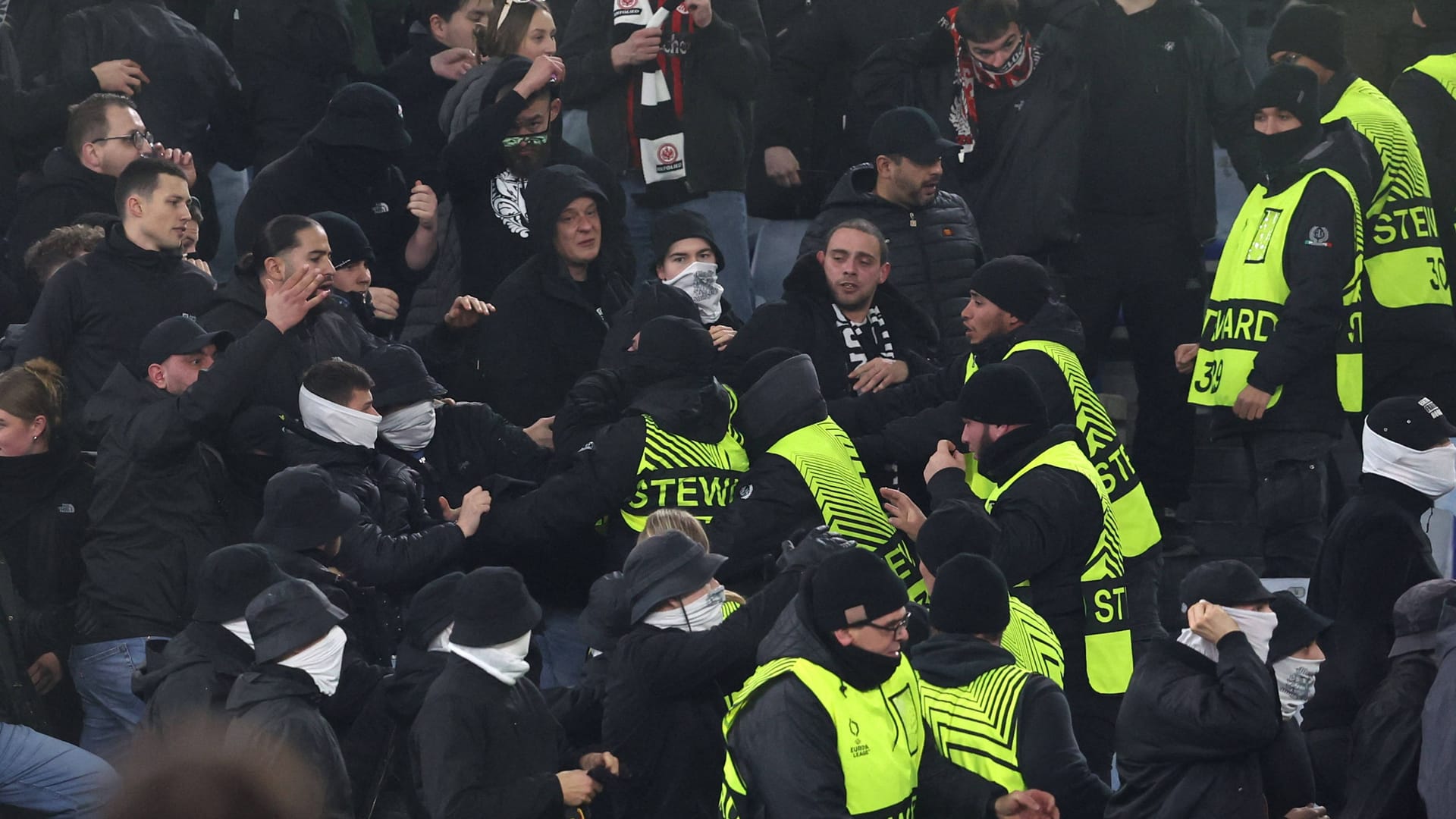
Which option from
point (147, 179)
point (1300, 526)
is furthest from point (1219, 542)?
point (147, 179)

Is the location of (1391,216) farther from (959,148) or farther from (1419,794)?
(1419,794)

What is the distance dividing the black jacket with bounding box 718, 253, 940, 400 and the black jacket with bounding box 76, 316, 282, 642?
2.15 m

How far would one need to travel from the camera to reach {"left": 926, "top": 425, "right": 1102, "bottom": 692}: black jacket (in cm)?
687

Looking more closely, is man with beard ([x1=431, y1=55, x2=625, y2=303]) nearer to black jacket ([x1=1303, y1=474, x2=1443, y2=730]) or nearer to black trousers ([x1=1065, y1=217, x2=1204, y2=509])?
black trousers ([x1=1065, y1=217, x2=1204, y2=509])

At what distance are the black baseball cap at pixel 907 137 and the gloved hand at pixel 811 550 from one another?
2.76m

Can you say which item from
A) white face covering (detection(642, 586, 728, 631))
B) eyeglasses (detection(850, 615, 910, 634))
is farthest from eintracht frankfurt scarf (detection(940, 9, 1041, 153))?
eyeglasses (detection(850, 615, 910, 634))

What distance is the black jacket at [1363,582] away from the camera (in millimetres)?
6930

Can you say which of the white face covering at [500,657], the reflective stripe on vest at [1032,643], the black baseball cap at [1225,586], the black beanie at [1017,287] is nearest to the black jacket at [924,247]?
the black beanie at [1017,287]

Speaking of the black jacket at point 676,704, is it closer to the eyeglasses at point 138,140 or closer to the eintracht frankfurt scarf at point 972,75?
the eyeglasses at point 138,140

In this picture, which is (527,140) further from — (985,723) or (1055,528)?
(985,723)

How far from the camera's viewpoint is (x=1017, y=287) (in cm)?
791

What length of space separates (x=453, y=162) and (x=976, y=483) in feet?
9.65

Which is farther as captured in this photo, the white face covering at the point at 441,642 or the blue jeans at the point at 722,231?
the blue jeans at the point at 722,231

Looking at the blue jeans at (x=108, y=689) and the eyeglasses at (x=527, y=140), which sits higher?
the eyeglasses at (x=527, y=140)
